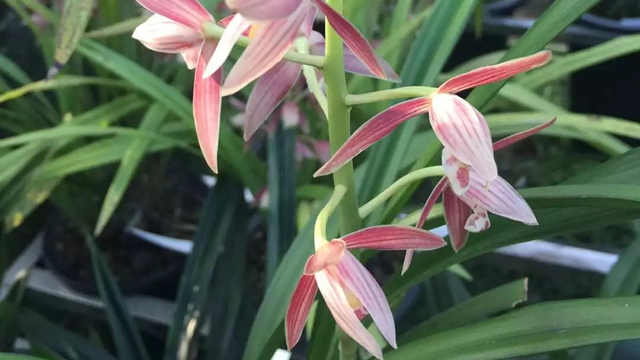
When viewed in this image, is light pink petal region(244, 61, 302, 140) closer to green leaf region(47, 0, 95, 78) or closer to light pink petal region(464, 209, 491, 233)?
light pink petal region(464, 209, 491, 233)

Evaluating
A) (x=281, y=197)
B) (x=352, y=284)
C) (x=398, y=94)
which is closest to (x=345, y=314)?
(x=352, y=284)

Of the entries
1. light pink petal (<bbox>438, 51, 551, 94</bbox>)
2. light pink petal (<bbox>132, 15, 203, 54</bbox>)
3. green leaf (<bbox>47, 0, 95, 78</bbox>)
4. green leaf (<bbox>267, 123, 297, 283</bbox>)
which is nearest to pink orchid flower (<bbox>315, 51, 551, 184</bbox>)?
light pink petal (<bbox>438, 51, 551, 94</bbox>)

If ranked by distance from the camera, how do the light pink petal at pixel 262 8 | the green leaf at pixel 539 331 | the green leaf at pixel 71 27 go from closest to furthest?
the light pink petal at pixel 262 8
the green leaf at pixel 539 331
the green leaf at pixel 71 27

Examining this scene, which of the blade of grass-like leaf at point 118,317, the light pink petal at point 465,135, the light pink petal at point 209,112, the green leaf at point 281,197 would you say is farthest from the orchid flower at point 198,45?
the blade of grass-like leaf at point 118,317

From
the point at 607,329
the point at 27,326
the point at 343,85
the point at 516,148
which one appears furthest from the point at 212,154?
the point at 516,148

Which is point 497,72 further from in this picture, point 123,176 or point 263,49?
point 123,176

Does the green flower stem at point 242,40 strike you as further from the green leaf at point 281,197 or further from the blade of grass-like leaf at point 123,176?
the blade of grass-like leaf at point 123,176
